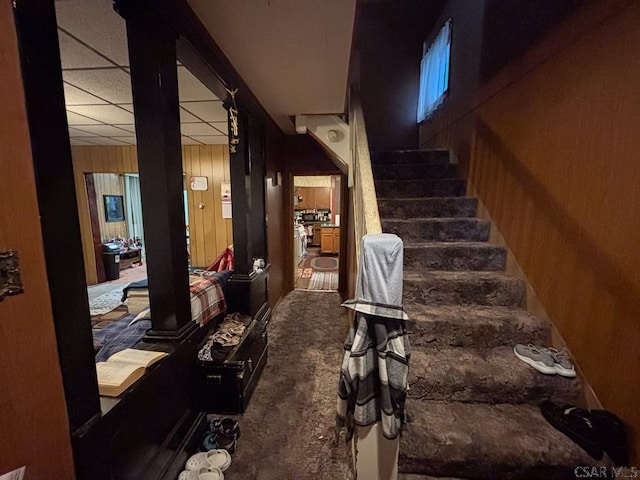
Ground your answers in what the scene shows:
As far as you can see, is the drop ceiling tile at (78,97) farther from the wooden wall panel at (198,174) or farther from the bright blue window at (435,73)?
the bright blue window at (435,73)

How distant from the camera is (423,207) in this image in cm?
243

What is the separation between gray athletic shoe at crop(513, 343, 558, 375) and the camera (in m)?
1.45

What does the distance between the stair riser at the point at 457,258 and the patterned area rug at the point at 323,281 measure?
9.66ft

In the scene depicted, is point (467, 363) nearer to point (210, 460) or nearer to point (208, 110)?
point (210, 460)

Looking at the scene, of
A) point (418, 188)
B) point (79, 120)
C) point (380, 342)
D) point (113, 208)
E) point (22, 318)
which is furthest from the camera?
point (113, 208)

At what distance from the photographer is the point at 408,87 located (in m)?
4.23

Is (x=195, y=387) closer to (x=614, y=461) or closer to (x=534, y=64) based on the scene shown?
(x=614, y=461)

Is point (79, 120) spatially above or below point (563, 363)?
above

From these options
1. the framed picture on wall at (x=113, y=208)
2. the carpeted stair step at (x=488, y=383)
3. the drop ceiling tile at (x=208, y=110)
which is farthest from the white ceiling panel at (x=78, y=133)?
the carpeted stair step at (x=488, y=383)

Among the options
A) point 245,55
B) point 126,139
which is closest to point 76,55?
point 245,55

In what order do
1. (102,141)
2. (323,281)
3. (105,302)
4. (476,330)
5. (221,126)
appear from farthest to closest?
(323,281), (102,141), (105,302), (221,126), (476,330)

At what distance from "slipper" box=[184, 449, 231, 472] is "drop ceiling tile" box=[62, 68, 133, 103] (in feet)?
8.28

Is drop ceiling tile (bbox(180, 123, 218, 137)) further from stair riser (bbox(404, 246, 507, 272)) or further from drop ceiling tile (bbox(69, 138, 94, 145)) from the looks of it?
stair riser (bbox(404, 246, 507, 272))

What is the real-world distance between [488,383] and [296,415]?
4.03 feet
